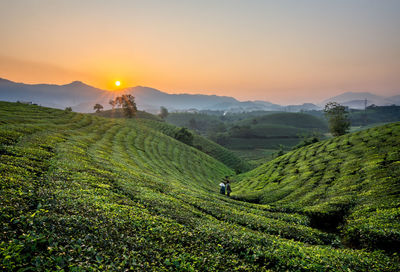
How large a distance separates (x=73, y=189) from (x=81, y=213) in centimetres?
508

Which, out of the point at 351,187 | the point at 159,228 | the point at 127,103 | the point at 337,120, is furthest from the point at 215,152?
the point at 159,228

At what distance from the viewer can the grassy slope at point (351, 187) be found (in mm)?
19619

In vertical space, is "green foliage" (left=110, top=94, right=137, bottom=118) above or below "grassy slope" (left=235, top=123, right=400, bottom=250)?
above

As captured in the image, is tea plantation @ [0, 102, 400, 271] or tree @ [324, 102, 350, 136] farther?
tree @ [324, 102, 350, 136]

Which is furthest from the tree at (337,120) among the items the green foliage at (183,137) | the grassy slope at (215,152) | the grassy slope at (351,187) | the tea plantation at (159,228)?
the green foliage at (183,137)

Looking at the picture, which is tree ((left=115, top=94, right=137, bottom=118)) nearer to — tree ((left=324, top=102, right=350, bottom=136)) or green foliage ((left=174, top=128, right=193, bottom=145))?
green foliage ((left=174, top=128, right=193, bottom=145))

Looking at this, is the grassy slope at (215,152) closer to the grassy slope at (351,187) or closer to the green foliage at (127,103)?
the green foliage at (127,103)

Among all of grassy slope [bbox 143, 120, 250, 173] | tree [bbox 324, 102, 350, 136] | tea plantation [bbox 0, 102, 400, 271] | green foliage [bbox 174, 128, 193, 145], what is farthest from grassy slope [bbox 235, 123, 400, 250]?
green foliage [bbox 174, 128, 193, 145]

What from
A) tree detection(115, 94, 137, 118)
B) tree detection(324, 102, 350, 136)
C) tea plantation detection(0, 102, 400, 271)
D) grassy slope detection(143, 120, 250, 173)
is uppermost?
tree detection(115, 94, 137, 118)

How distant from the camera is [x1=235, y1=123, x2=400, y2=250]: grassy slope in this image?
64.4 feet

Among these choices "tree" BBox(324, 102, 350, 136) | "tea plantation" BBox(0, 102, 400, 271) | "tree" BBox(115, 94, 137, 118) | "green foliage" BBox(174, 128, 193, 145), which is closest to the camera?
"tea plantation" BBox(0, 102, 400, 271)

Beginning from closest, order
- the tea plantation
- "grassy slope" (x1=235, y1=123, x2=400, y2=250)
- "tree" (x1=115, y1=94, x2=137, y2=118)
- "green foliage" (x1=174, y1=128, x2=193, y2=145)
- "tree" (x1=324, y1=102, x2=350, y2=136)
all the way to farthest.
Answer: the tea plantation
"grassy slope" (x1=235, y1=123, x2=400, y2=250)
"tree" (x1=324, y1=102, x2=350, y2=136)
"green foliage" (x1=174, y1=128, x2=193, y2=145)
"tree" (x1=115, y1=94, x2=137, y2=118)

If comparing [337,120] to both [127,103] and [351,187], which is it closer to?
[351,187]

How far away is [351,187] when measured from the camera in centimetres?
2928
